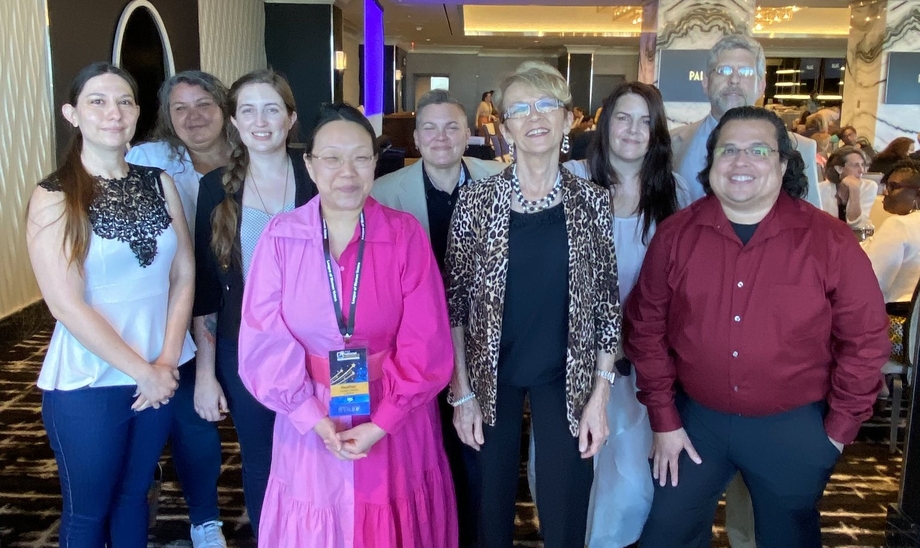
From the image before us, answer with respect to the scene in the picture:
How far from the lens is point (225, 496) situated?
10.3 feet

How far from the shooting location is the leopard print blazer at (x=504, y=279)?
199 centimetres

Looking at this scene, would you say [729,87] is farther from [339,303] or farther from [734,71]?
[339,303]

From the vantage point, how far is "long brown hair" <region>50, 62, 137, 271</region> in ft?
6.21

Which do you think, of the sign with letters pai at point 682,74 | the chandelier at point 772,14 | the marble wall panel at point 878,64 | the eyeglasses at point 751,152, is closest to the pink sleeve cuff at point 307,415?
the eyeglasses at point 751,152

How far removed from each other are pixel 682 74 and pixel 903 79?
125 inches

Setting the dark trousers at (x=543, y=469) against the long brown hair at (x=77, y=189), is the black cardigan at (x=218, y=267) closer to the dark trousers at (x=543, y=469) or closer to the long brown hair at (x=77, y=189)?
the long brown hair at (x=77, y=189)

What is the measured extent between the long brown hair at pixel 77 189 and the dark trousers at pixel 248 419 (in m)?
0.54

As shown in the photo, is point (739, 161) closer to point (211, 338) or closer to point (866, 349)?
point (866, 349)

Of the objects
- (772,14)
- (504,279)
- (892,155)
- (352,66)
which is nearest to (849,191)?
(892,155)

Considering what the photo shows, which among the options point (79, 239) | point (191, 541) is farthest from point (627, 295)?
point (191, 541)

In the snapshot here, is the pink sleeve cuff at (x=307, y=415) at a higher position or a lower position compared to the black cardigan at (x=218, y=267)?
lower

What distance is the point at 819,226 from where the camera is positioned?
193cm

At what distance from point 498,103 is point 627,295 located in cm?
79

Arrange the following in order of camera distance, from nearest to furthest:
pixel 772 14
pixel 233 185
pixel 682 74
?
pixel 233 185 → pixel 682 74 → pixel 772 14
